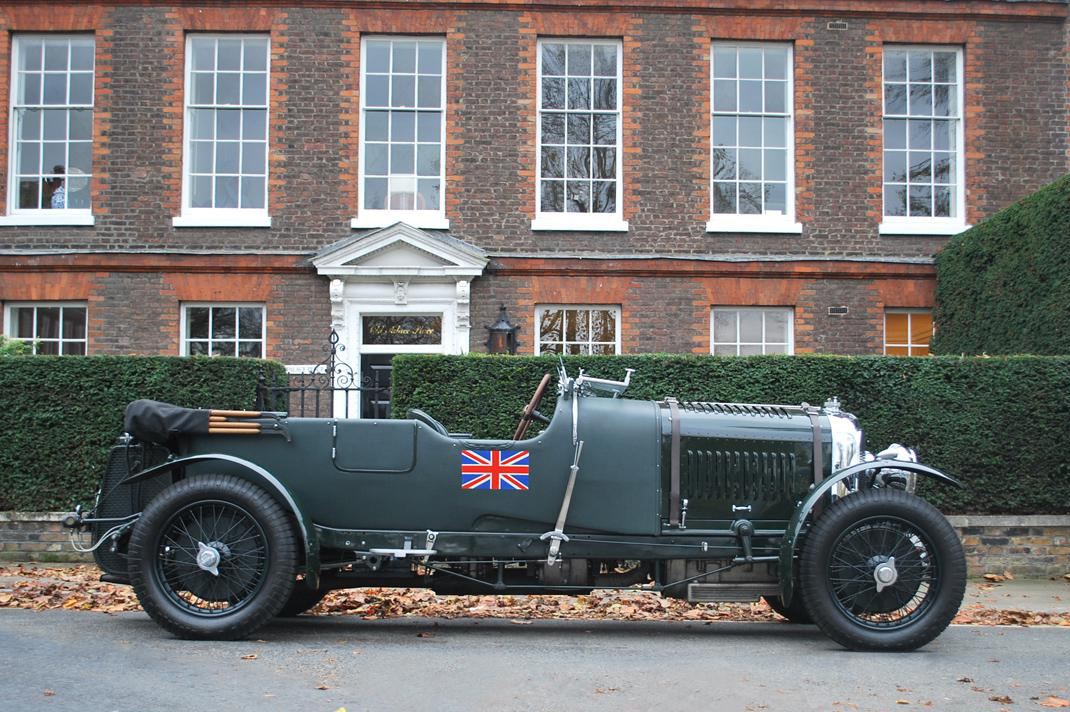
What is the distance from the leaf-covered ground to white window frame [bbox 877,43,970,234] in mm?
7732

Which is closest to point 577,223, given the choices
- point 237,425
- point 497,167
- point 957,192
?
point 497,167

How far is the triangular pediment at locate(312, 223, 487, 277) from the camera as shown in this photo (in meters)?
13.9

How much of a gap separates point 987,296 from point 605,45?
620 centimetres

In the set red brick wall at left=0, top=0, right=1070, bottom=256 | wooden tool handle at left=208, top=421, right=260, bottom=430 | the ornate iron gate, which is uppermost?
red brick wall at left=0, top=0, right=1070, bottom=256

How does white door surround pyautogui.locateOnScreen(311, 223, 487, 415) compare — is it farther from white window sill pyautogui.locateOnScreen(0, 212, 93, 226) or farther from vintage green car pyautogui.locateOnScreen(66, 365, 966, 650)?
vintage green car pyautogui.locateOnScreen(66, 365, 966, 650)

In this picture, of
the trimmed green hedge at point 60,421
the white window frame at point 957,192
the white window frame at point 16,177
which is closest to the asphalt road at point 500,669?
the trimmed green hedge at point 60,421

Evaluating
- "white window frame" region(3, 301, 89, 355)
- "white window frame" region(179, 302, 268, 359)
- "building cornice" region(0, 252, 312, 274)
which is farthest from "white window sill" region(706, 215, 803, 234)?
"white window frame" region(3, 301, 89, 355)

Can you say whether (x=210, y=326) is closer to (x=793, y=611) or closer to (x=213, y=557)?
(x=213, y=557)

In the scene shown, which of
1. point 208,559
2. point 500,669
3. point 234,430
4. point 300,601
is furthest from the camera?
point 300,601

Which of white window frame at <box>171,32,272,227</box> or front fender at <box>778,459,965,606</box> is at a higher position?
white window frame at <box>171,32,272,227</box>

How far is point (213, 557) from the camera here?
6074 millimetres

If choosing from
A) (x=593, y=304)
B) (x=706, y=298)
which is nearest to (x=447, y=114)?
(x=593, y=304)

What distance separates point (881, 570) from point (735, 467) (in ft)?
3.43

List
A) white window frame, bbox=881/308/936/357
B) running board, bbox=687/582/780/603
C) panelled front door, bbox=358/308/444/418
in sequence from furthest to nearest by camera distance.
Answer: white window frame, bbox=881/308/936/357, panelled front door, bbox=358/308/444/418, running board, bbox=687/582/780/603
